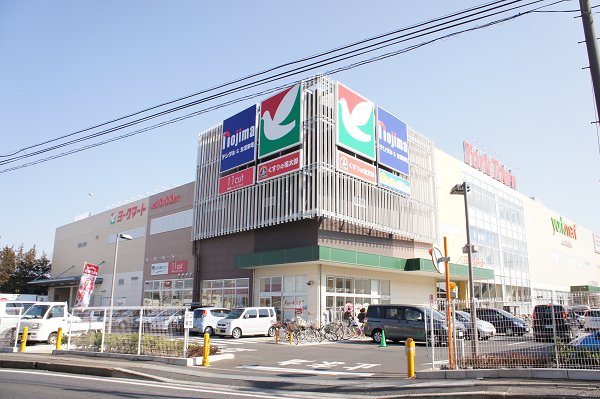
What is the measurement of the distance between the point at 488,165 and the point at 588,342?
1716 inches

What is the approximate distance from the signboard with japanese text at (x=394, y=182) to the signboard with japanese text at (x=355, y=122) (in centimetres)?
169

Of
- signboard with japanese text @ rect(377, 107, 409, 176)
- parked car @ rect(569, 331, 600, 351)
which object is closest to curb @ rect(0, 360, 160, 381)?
parked car @ rect(569, 331, 600, 351)

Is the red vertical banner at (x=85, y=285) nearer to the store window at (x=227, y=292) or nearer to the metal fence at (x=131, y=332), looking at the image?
the metal fence at (x=131, y=332)

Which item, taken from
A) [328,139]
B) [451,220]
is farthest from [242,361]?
[451,220]

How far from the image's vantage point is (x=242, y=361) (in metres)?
15.7

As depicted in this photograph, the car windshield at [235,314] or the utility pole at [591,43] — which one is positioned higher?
the utility pole at [591,43]

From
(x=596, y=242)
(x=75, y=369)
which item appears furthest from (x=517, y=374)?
(x=596, y=242)

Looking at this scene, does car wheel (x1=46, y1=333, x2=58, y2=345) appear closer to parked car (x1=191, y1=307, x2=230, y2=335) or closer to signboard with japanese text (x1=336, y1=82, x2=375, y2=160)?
parked car (x1=191, y1=307, x2=230, y2=335)

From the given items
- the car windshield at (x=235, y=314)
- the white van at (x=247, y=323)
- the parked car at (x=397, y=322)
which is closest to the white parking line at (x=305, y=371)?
the parked car at (x=397, y=322)

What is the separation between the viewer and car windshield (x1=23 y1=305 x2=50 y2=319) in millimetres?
20533

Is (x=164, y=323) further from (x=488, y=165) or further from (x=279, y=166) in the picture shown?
(x=488, y=165)

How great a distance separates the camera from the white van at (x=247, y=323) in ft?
82.2

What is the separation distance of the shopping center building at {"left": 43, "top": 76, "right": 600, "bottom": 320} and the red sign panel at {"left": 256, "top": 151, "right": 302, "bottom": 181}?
0.11 metres

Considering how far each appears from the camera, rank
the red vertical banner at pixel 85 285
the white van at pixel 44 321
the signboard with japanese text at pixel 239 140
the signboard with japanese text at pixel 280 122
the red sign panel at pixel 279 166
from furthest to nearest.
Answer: the signboard with japanese text at pixel 239 140 → the signboard with japanese text at pixel 280 122 → the red sign panel at pixel 279 166 → the red vertical banner at pixel 85 285 → the white van at pixel 44 321
